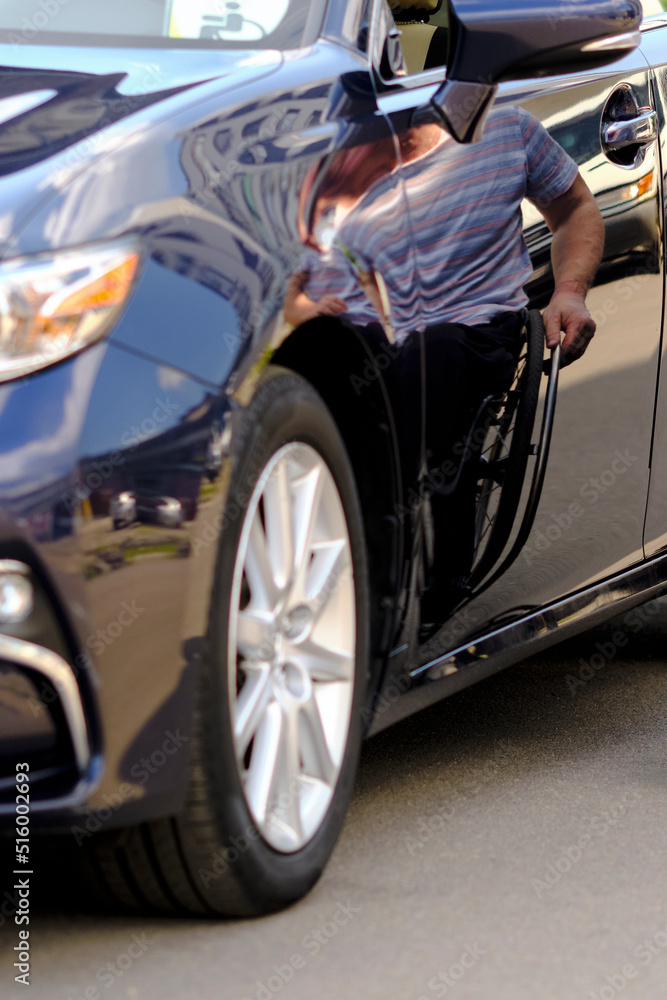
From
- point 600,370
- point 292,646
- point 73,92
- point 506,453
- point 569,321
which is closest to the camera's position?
point 73,92

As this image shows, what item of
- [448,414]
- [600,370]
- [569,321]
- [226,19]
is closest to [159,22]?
Result: [226,19]

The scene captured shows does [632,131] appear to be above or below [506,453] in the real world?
above

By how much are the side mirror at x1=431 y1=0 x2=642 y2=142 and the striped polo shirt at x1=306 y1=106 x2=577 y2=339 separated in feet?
0.31

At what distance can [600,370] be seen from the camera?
3156 millimetres

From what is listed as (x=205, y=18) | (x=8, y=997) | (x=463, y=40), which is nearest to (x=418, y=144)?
(x=463, y=40)

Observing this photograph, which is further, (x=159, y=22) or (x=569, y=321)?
(x=569, y=321)

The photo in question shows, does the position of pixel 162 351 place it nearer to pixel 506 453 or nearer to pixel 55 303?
pixel 55 303

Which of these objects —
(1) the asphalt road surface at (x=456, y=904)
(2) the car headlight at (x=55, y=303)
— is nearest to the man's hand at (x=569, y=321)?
(1) the asphalt road surface at (x=456, y=904)

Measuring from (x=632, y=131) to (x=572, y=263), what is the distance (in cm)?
46

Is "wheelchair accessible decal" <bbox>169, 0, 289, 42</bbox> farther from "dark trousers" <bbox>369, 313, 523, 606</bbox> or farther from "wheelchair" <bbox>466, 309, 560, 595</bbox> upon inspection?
"wheelchair" <bbox>466, 309, 560, 595</bbox>

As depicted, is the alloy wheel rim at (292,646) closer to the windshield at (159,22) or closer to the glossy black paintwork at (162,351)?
the glossy black paintwork at (162,351)

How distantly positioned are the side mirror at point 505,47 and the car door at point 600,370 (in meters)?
0.22

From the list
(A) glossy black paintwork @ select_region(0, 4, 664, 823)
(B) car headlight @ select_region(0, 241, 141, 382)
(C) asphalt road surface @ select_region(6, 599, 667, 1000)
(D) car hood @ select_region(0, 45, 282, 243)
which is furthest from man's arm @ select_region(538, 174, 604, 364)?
(B) car headlight @ select_region(0, 241, 141, 382)

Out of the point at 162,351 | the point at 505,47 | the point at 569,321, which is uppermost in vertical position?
the point at 505,47
